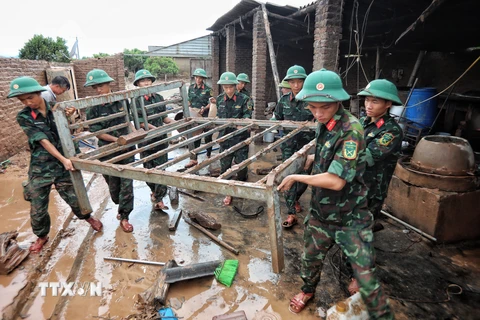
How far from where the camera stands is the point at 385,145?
2707 mm

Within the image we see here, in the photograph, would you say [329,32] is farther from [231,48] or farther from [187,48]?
[187,48]

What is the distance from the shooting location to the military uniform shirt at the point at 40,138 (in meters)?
3.08

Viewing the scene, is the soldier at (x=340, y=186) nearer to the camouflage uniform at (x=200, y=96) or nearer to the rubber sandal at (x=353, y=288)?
the rubber sandal at (x=353, y=288)

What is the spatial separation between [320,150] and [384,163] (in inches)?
40.4

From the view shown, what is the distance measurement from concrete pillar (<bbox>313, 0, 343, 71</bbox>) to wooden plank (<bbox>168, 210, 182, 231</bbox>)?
343cm

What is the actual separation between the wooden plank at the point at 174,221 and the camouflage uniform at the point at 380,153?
2.34 metres

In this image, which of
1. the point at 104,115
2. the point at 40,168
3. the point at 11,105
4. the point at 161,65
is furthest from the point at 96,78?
the point at 161,65

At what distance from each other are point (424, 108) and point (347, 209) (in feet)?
16.2

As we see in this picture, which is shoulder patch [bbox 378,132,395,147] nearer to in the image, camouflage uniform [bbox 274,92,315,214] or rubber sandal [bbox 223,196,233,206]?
camouflage uniform [bbox 274,92,315,214]

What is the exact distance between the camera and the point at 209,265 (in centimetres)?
293

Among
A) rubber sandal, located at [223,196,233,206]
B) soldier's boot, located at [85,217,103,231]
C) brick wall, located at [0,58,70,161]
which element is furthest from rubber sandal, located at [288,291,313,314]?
brick wall, located at [0,58,70,161]

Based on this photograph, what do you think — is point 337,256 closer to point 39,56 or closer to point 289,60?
point 289,60

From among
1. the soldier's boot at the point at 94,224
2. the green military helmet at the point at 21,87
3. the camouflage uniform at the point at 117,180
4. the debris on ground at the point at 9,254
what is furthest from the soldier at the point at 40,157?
the camouflage uniform at the point at 117,180

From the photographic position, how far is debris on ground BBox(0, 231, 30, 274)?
2.94 m
